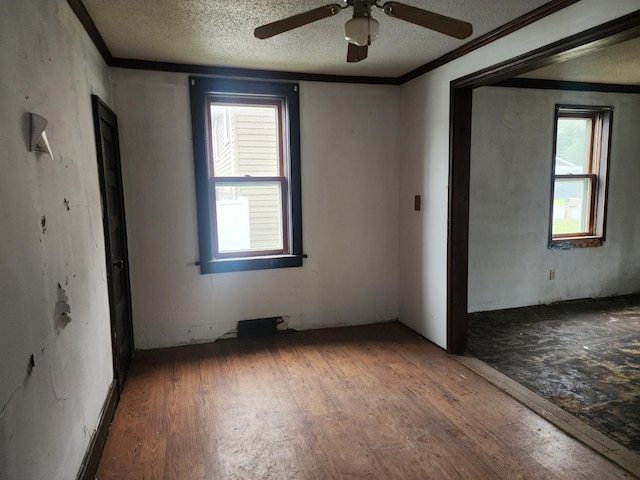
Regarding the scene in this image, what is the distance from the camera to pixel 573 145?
457 cm

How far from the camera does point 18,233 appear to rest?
1276mm

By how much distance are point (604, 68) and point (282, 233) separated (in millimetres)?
3446

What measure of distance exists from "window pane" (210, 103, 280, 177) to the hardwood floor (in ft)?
5.29

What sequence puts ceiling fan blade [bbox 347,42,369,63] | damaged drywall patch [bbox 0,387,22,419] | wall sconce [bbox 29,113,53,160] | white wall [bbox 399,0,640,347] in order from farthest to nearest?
white wall [bbox 399,0,640,347], ceiling fan blade [bbox 347,42,369,63], wall sconce [bbox 29,113,53,160], damaged drywall patch [bbox 0,387,22,419]

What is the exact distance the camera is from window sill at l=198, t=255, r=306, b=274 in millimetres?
3568

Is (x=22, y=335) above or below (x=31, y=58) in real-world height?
below

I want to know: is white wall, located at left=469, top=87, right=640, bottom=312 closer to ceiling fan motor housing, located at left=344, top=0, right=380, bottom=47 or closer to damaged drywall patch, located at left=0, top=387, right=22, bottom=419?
ceiling fan motor housing, located at left=344, top=0, right=380, bottom=47

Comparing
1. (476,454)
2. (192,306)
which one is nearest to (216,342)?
(192,306)

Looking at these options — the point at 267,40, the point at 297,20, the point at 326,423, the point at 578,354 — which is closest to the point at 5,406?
the point at 326,423

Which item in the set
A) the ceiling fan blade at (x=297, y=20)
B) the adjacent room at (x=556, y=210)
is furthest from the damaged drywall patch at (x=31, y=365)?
the adjacent room at (x=556, y=210)

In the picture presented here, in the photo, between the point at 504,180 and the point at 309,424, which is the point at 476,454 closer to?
the point at 309,424

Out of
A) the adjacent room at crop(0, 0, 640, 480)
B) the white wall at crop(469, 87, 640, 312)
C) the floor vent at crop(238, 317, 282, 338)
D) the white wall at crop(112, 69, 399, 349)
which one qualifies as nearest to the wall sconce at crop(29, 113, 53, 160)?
the adjacent room at crop(0, 0, 640, 480)

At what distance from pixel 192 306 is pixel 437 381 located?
2145mm

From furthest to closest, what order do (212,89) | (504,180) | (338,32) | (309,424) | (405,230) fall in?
(504,180)
(405,230)
(212,89)
(338,32)
(309,424)
